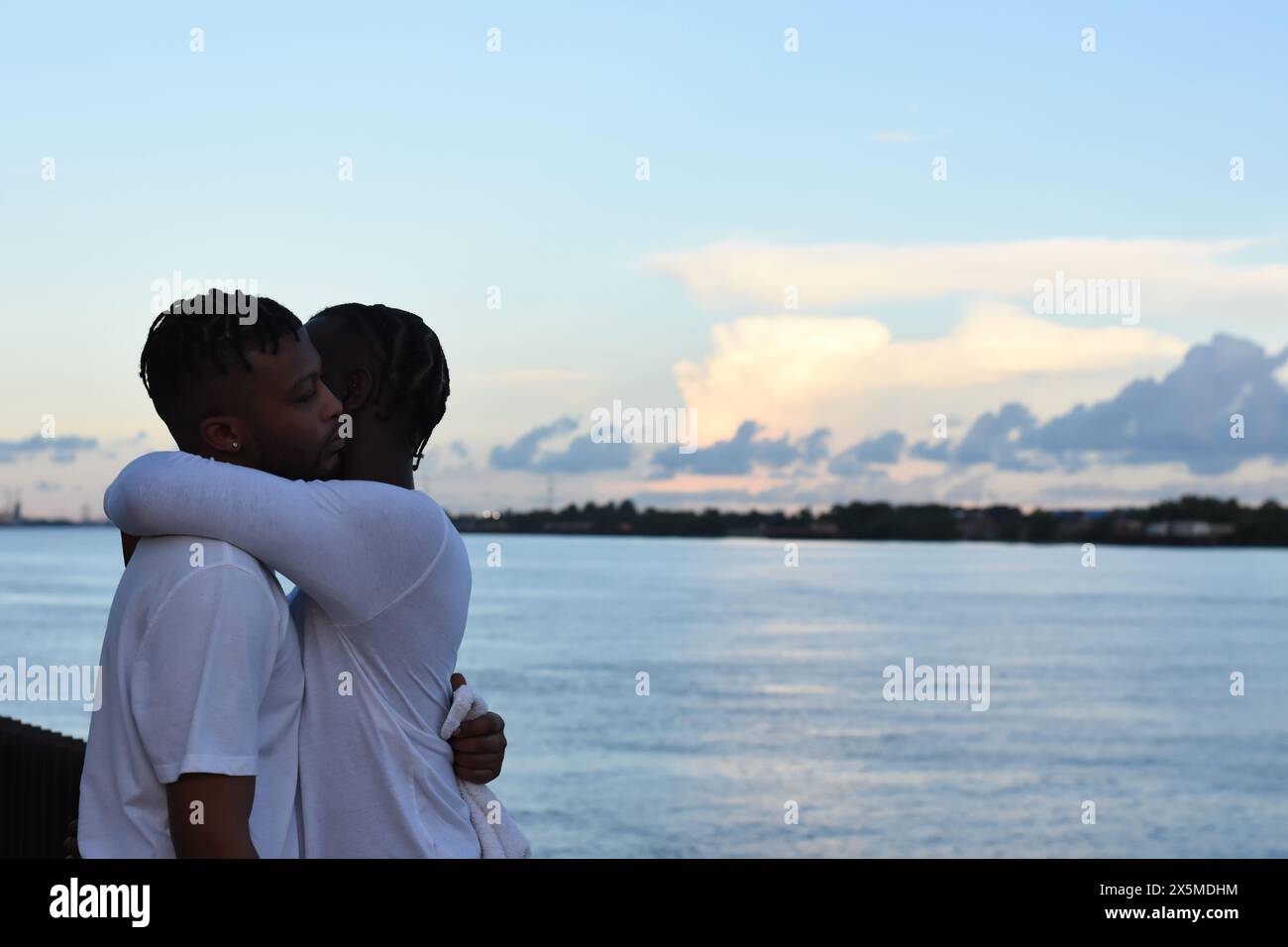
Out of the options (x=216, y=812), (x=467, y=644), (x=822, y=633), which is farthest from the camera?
Result: (x=822, y=633)

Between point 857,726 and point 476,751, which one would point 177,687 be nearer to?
point 476,751

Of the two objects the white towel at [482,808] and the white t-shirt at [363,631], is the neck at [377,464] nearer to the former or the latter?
the white t-shirt at [363,631]

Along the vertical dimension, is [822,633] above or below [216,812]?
below

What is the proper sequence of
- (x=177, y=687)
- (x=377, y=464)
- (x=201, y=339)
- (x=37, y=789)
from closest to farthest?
1. (x=177, y=687)
2. (x=201, y=339)
3. (x=377, y=464)
4. (x=37, y=789)

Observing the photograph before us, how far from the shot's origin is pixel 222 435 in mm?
2170

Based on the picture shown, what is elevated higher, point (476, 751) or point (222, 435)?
point (222, 435)

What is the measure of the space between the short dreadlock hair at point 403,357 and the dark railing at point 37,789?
1.94 meters

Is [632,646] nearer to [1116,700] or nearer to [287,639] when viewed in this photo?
[1116,700]

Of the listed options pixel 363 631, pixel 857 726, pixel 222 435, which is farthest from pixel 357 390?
pixel 857 726

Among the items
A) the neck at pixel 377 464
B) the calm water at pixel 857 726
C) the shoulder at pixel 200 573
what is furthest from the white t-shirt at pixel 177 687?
the calm water at pixel 857 726

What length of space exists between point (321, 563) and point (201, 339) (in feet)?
1.19
